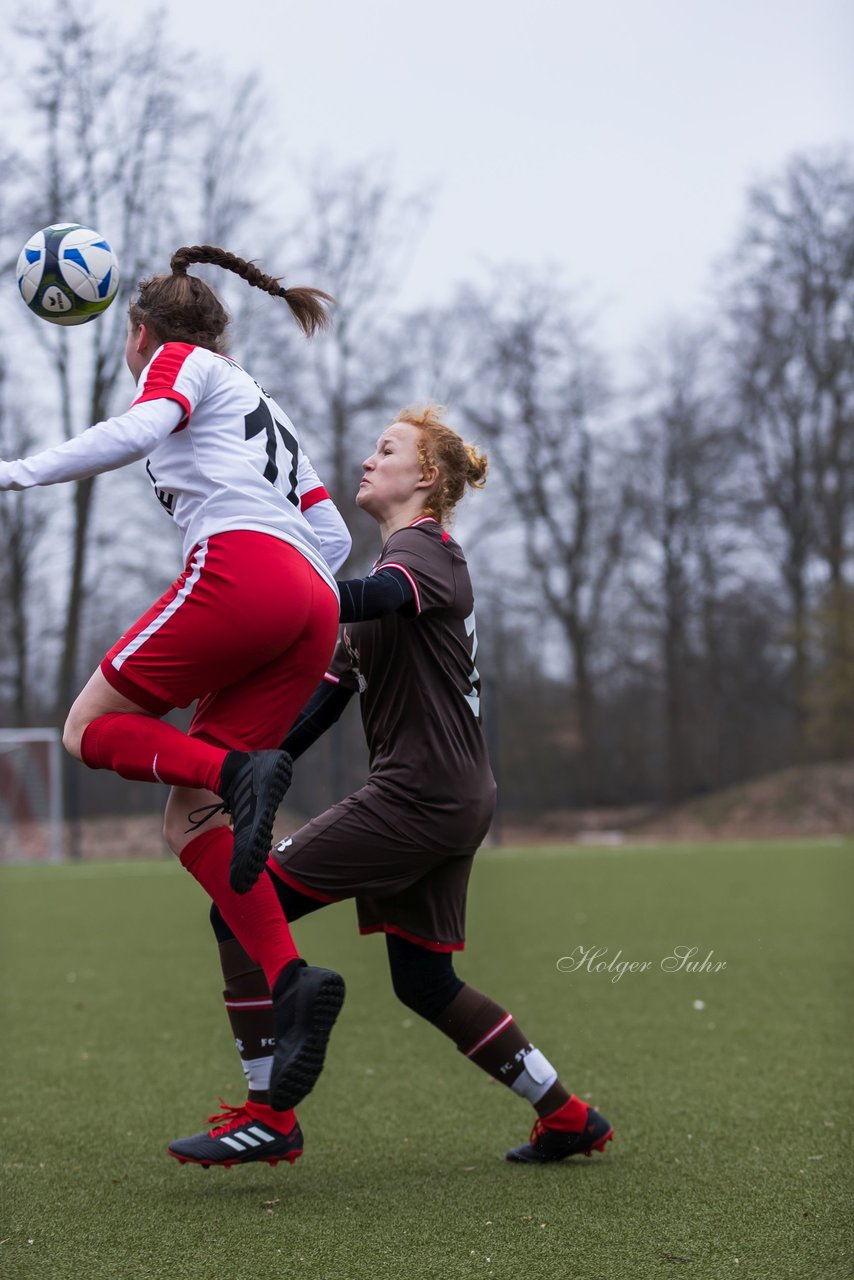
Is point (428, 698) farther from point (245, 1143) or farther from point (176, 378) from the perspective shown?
point (245, 1143)

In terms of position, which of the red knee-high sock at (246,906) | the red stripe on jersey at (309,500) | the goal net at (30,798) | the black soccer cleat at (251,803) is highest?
the red stripe on jersey at (309,500)

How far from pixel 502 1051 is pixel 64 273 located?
2.27 meters

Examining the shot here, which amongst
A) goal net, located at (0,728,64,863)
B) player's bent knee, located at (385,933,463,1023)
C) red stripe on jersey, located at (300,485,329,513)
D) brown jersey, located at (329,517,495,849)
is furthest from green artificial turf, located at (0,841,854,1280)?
goal net, located at (0,728,64,863)

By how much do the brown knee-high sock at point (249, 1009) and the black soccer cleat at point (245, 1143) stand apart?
12 cm

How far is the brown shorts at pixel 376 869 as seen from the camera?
11.1ft

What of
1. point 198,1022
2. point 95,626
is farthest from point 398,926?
point 95,626

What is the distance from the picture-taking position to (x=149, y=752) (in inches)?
124

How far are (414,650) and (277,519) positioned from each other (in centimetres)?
50

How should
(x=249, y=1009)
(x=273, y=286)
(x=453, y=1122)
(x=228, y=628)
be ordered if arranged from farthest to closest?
(x=453, y=1122) < (x=273, y=286) < (x=249, y=1009) < (x=228, y=628)

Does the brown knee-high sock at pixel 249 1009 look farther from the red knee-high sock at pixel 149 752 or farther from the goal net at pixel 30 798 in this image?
the goal net at pixel 30 798

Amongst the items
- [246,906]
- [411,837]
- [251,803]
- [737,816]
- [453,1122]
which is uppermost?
[251,803]

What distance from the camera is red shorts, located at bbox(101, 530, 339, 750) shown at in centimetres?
311

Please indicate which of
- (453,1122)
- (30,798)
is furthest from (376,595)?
(30,798)

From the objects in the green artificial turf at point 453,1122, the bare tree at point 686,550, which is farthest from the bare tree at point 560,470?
the green artificial turf at point 453,1122
